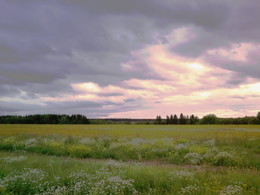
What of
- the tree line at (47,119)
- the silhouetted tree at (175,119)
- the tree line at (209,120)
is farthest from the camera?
the silhouetted tree at (175,119)

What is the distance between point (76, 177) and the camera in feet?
26.2

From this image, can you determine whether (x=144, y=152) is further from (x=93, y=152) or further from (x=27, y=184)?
(x=27, y=184)

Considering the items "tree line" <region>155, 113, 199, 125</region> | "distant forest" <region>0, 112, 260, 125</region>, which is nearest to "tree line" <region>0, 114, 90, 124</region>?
"distant forest" <region>0, 112, 260, 125</region>

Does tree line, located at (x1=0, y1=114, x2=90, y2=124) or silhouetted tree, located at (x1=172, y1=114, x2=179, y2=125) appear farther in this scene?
silhouetted tree, located at (x1=172, y1=114, x2=179, y2=125)

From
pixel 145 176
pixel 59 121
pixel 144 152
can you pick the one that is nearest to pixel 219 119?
pixel 59 121

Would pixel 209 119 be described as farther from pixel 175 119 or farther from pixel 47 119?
pixel 47 119

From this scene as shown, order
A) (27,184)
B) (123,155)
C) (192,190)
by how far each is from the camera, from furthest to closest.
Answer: (123,155) → (27,184) → (192,190)

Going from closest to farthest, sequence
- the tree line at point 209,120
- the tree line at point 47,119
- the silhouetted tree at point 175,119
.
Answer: the tree line at point 209,120, the tree line at point 47,119, the silhouetted tree at point 175,119

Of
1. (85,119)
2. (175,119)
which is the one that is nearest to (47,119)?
(85,119)

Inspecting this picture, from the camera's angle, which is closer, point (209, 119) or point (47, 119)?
point (209, 119)

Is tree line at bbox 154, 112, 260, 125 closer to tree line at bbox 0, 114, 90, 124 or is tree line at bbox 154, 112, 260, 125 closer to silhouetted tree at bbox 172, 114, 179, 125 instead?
silhouetted tree at bbox 172, 114, 179, 125

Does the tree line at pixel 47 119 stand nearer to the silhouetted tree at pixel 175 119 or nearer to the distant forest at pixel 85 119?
the distant forest at pixel 85 119

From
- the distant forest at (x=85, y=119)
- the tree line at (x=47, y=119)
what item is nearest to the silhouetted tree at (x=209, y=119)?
the distant forest at (x=85, y=119)

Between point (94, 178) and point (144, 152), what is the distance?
8.47 m
